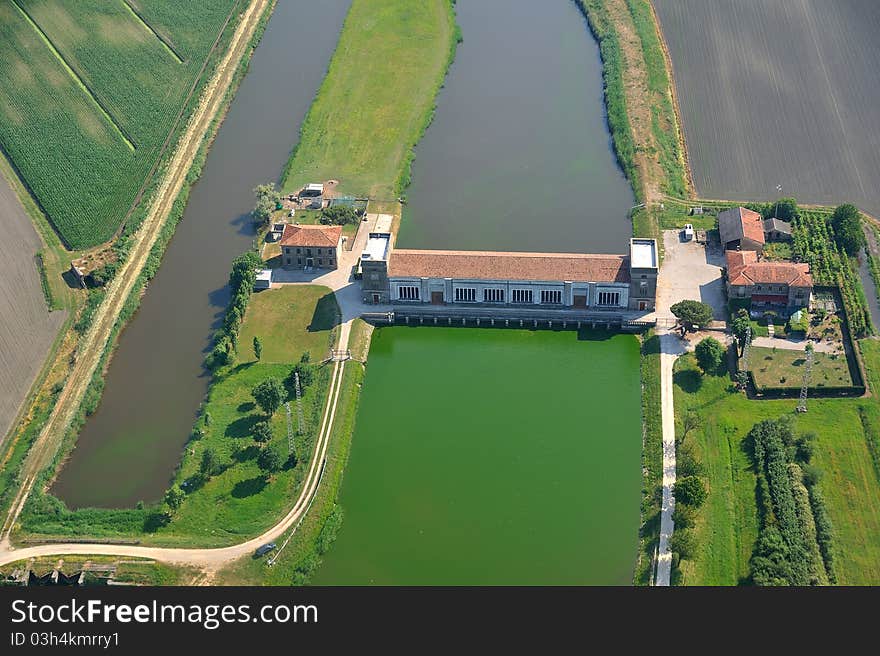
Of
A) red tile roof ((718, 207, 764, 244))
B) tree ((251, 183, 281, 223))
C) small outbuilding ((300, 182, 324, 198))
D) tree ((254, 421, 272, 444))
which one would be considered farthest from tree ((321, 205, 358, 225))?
red tile roof ((718, 207, 764, 244))

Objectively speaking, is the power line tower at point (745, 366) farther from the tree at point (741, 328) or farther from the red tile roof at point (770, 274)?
the red tile roof at point (770, 274)

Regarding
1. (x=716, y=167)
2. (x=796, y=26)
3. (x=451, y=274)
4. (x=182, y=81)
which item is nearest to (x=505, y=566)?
(x=451, y=274)

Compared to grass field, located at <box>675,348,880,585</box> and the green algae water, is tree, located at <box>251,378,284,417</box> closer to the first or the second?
the green algae water

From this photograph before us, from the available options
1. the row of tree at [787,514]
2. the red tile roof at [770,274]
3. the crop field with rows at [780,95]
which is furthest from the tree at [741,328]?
the crop field with rows at [780,95]

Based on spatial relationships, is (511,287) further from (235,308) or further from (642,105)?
(642,105)

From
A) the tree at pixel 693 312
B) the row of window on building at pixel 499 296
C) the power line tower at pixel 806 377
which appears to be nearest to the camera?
the power line tower at pixel 806 377

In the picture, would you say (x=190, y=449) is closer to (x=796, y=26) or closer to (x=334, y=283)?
(x=334, y=283)
